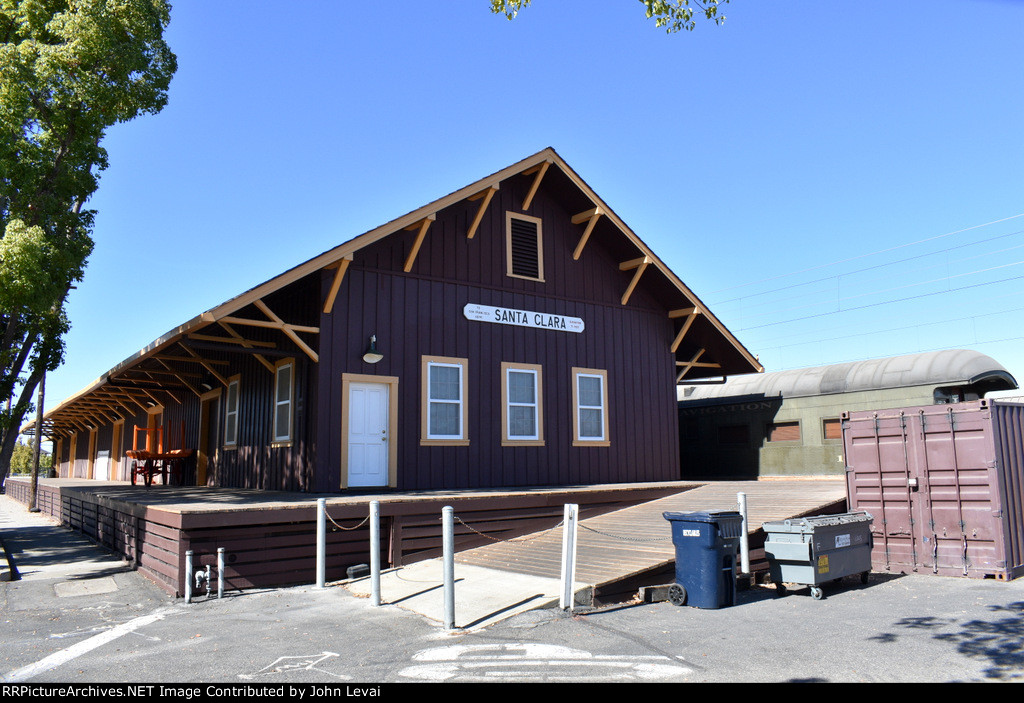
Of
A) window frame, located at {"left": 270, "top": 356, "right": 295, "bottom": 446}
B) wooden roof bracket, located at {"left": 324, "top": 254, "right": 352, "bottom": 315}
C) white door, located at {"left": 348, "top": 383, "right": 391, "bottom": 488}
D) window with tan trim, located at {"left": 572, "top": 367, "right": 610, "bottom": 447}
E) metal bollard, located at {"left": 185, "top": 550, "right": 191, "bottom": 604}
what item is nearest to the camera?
metal bollard, located at {"left": 185, "top": 550, "right": 191, "bottom": 604}

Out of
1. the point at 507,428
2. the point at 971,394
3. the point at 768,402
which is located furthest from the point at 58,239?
the point at 971,394

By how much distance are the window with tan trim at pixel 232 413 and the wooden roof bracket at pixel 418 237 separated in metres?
5.34

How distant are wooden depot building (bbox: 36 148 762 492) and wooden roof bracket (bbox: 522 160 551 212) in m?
0.04

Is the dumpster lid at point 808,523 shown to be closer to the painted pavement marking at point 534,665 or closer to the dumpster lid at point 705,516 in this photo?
the dumpster lid at point 705,516

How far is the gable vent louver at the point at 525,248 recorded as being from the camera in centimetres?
1543

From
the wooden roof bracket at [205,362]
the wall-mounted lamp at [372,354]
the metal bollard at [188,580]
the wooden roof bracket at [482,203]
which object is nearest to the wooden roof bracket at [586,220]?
the wooden roof bracket at [482,203]

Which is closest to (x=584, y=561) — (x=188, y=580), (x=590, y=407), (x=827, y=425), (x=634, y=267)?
(x=188, y=580)

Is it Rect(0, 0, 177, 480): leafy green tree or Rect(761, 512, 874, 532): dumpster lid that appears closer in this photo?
Rect(761, 512, 874, 532): dumpster lid

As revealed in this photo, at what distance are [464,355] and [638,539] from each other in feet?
17.8

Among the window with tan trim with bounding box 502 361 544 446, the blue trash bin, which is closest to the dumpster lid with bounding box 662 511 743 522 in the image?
the blue trash bin

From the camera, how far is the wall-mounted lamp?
12930 mm

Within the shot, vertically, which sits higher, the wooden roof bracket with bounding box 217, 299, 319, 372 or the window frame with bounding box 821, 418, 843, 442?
the wooden roof bracket with bounding box 217, 299, 319, 372

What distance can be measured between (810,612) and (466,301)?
329 inches

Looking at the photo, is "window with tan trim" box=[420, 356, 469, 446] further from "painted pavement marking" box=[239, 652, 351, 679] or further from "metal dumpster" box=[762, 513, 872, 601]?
"painted pavement marking" box=[239, 652, 351, 679]
